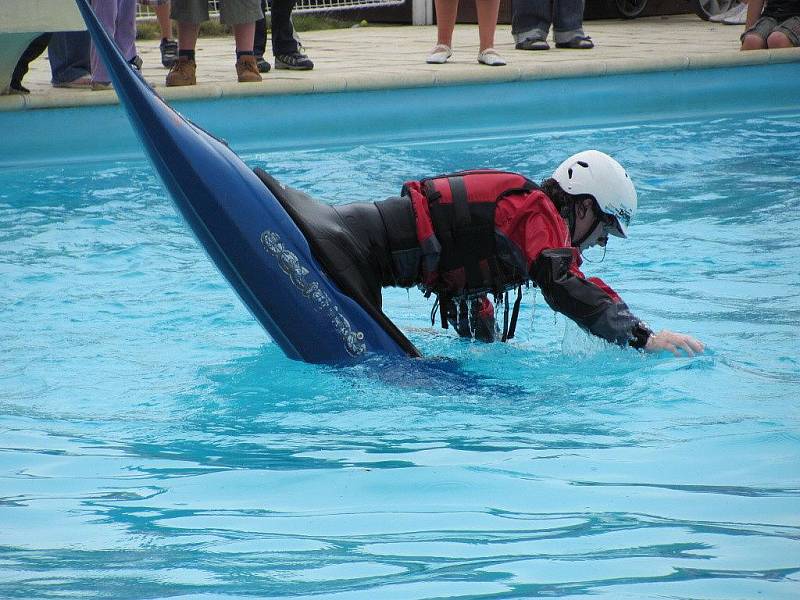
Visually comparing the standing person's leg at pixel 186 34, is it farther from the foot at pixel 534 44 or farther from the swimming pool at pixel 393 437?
the foot at pixel 534 44

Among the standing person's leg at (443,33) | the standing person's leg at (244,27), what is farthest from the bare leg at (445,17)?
the standing person's leg at (244,27)

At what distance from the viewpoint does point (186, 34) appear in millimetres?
8242

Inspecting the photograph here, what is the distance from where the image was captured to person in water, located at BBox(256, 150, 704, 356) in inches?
157

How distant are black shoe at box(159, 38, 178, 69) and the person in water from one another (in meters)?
5.65

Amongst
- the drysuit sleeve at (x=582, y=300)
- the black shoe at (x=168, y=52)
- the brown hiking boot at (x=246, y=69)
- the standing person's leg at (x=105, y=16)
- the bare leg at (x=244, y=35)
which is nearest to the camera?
the drysuit sleeve at (x=582, y=300)

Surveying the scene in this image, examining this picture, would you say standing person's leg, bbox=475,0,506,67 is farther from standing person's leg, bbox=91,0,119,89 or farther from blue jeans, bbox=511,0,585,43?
standing person's leg, bbox=91,0,119,89

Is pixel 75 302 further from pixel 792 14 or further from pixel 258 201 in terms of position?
pixel 792 14

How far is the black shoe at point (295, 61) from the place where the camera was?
9430 mm

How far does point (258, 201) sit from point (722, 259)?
312 centimetres

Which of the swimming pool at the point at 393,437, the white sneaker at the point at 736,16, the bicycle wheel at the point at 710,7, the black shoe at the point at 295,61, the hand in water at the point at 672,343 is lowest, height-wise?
Result: the swimming pool at the point at 393,437

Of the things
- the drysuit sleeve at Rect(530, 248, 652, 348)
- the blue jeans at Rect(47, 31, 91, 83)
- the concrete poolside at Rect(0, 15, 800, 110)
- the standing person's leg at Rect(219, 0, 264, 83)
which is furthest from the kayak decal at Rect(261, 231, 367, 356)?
the blue jeans at Rect(47, 31, 91, 83)

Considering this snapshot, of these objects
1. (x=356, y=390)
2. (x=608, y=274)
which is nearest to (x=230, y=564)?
(x=356, y=390)

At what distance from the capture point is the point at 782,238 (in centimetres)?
656

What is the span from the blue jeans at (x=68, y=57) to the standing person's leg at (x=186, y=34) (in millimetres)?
823
